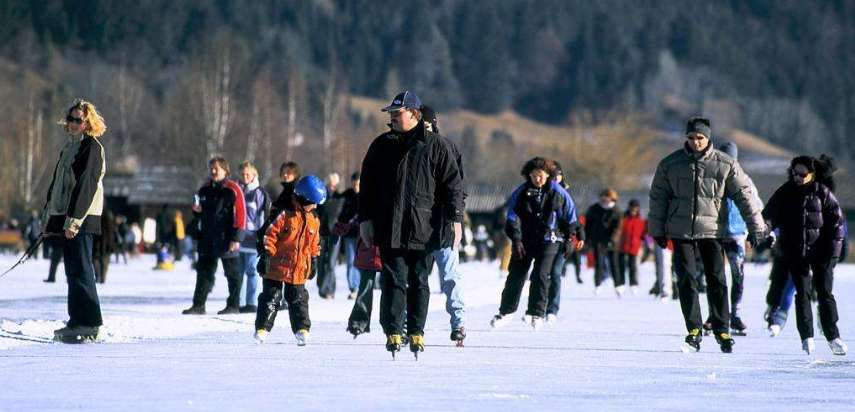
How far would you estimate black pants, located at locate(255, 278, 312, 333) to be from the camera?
1012cm

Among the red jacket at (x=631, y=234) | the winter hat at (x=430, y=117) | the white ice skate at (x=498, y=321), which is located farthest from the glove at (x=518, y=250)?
the red jacket at (x=631, y=234)

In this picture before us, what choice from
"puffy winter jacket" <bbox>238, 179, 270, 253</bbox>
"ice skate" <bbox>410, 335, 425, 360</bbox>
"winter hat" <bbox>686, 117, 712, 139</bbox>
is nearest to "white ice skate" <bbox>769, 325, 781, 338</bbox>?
"winter hat" <bbox>686, 117, 712, 139</bbox>

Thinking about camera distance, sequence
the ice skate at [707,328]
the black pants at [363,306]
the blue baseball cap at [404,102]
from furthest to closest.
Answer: the ice skate at [707,328] < the black pants at [363,306] < the blue baseball cap at [404,102]

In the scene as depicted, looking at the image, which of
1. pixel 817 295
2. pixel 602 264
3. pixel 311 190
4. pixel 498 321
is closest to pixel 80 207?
pixel 311 190

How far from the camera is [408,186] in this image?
8375 mm

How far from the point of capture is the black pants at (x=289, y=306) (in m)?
10.1

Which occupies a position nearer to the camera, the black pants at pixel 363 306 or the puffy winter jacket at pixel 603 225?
the black pants at pixel 363 306

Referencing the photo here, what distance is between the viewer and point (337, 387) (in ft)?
23.7

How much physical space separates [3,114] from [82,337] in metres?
67.9

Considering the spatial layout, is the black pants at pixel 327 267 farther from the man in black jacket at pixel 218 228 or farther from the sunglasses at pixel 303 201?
the sunglasses at pixel 303 201

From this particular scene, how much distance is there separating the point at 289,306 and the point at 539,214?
9.65 feet

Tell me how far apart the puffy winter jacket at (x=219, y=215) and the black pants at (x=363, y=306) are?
206 centimetres

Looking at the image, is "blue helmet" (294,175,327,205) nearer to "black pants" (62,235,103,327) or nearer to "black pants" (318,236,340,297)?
"black pants" (62,235,103,327)

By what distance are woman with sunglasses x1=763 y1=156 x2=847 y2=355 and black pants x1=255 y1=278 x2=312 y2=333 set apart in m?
3.30
